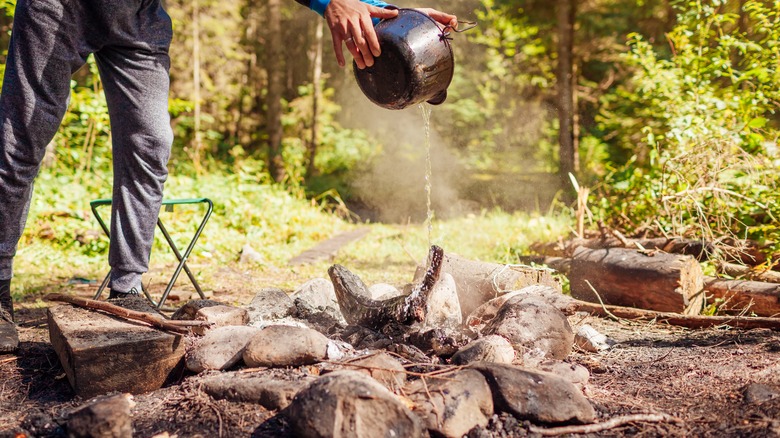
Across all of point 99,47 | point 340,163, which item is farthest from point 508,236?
point 340,163

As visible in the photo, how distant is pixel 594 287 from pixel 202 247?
12.9 feet

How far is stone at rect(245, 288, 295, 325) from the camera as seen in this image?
2760 mm

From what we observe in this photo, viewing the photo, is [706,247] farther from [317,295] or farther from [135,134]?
[135,134]

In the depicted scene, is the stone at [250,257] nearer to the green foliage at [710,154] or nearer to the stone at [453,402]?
the green foliage at [710,154]

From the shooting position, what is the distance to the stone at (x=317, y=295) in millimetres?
3174

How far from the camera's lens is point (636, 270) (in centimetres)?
381

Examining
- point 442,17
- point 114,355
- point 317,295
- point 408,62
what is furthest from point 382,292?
point 114,355

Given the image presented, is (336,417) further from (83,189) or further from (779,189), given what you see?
(83,189)

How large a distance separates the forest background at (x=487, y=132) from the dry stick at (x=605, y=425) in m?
2.68

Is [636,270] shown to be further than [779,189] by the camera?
No

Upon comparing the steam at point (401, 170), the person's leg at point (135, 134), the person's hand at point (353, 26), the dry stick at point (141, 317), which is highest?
the person's hand at point (353, 26)

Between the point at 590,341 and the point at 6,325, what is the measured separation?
2.59 m

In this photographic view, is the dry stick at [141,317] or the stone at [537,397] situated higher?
the dry stick at [141,317]

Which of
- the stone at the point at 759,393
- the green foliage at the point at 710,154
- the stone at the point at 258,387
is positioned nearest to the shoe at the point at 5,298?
the stone at the point at 258,387
